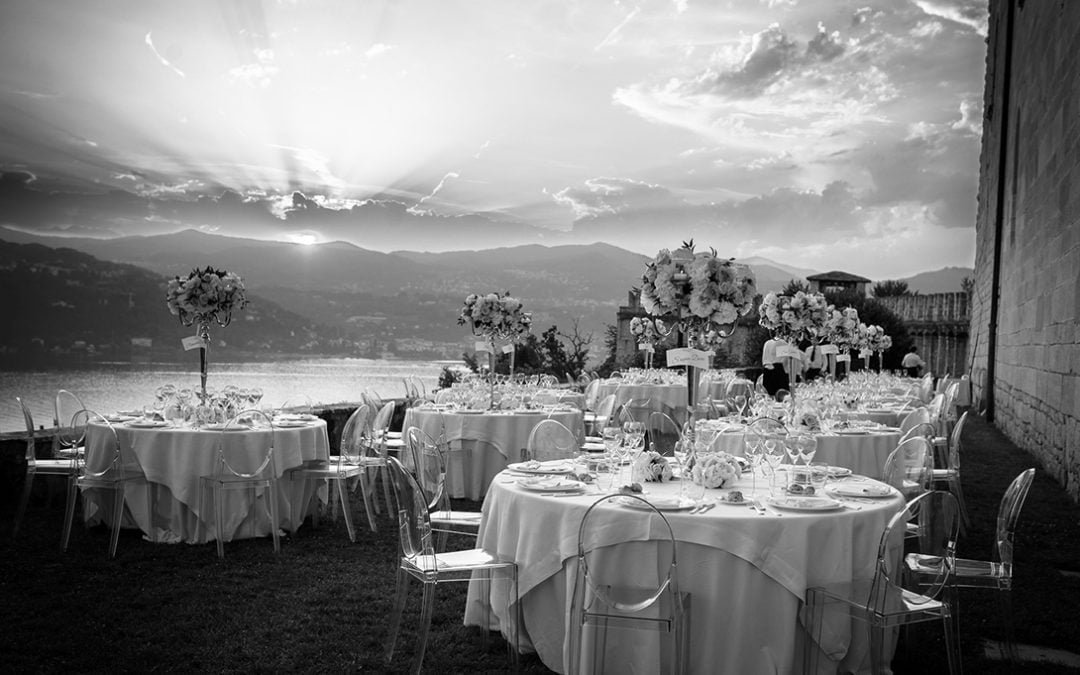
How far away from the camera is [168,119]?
16.2 m

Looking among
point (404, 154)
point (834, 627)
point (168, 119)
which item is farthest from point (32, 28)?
point (834, 627)

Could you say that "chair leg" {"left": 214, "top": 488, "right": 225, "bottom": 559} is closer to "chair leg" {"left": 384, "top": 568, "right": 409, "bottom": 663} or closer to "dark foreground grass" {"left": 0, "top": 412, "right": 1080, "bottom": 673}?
"dark foreground grass" {"left": 0, "top": 412, "right": 1080, "bottom": 673}

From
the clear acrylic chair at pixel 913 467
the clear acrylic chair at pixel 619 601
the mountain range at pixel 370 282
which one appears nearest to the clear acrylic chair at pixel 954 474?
the clear acrylic chair at pixel 913 467

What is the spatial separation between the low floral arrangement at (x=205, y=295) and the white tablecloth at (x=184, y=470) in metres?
1.28

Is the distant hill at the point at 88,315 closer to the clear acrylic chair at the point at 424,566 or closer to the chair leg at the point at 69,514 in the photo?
the chair leg at the point at 69,514

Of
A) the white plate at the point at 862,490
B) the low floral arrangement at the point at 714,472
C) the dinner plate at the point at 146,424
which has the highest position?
the low floral arrangement at the point at 714,472

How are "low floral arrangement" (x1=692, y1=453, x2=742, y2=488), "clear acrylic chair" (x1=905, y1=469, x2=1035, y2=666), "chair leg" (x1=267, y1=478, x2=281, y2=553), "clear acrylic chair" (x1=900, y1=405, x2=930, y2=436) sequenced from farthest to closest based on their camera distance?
"clear acrylic chair" (x1=900, y1=405, x2=930, y2=436)
"chair leg" (x1=267, y1=478, x2=281, y2=553)
"low floral arrangement" (x1=692, y1=453, x2=742, y2=488)
"clear acrylic chair" (x1=905, y1=469, x2=1035, y2=666)

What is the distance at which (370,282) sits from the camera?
939 inches

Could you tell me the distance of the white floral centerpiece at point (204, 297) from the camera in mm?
7145

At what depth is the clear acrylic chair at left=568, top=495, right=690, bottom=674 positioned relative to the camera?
3230 mm

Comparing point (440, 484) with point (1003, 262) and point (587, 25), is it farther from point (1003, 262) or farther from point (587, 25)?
point (587, 25)

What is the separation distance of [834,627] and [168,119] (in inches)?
631

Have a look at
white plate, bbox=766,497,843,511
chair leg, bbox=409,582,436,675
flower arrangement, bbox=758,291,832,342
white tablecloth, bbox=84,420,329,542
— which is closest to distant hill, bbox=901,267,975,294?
flower arrangement, bbox=758,291,832,342

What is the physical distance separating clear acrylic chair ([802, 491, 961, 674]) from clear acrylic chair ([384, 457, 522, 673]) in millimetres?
1260
